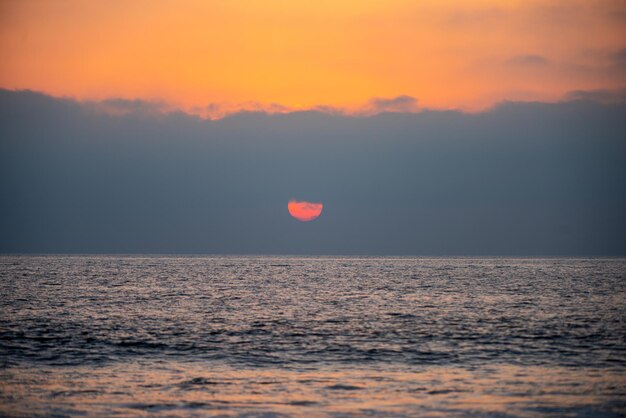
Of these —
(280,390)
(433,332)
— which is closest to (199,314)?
(433,332)

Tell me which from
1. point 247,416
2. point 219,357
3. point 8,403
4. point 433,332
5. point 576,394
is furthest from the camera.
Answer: point 433,332

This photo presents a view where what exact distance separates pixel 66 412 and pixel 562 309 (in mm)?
50146

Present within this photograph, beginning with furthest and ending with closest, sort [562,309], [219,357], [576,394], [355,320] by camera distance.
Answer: [562,309] → [355,320] → [219,357] → [576,394]

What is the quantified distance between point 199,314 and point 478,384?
3298cm

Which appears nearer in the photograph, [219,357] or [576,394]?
[576,394]

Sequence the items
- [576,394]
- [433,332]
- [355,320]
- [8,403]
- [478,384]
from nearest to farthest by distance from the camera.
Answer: [8,403] < [576,394] < [478,384] < [433,332] < [355,320]

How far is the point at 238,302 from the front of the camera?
2665 inches

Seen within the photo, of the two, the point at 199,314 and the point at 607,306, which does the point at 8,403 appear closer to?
the point at 199,314

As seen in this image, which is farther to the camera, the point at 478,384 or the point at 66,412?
the point at 478,384

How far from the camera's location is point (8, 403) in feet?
71.9

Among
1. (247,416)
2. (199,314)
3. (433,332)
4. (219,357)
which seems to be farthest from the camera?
(199,314)

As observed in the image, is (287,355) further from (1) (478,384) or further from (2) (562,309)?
(2) (562,309)

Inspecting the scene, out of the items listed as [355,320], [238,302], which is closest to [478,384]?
[355,320]

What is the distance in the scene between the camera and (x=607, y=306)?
2539 inches
